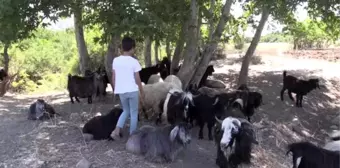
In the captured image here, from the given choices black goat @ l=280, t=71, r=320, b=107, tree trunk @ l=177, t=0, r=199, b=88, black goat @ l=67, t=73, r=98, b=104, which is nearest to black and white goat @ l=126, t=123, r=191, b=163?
tree trunk @ l=177, t=0, r=199, b=88

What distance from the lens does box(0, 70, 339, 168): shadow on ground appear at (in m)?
6.45

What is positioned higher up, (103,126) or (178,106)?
(178,106)

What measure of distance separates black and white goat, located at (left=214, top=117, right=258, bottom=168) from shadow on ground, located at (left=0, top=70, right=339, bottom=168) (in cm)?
54

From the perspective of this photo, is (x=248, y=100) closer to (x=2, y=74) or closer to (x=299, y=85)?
(x=299, y=85)

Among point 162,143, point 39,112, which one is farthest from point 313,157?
point 39,112

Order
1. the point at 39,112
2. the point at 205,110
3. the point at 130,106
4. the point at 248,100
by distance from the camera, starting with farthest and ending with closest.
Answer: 1. the point at 248,100
2. the point at 39,112
3. the point at 205,110
4. the point at 130,106

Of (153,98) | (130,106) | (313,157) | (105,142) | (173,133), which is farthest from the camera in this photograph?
(153,98)

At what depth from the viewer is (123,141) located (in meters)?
7.18

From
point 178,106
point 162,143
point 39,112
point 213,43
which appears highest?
point 213,43

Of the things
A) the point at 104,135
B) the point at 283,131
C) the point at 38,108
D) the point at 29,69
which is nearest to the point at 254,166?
the point at 104,135

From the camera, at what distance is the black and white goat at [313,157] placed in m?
5.34

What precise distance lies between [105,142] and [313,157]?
355 cm

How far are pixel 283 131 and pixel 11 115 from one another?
6.98 meters

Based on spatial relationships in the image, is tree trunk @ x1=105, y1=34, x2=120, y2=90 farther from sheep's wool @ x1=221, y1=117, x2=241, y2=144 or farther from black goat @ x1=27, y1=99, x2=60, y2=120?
sheep's wool @ x1=221, y1=117, x2=241, y2=144
